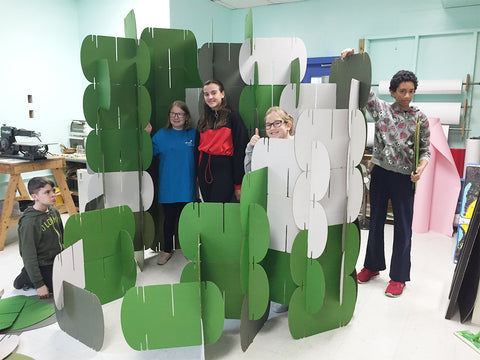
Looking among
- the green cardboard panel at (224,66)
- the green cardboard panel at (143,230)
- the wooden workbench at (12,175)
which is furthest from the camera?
the wooden workbench at (12,175)

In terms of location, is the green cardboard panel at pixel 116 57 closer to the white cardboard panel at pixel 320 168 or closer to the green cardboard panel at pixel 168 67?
the green cardboard panel at pixel 168 67

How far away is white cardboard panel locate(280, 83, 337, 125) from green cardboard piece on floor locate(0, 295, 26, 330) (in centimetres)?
200

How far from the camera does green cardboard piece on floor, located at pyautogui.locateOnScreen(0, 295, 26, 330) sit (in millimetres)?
2141

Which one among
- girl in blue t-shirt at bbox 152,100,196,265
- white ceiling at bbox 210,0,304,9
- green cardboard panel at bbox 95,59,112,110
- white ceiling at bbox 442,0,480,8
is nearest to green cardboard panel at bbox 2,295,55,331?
girl in blue t-shirt at bbox 152,100,196,265

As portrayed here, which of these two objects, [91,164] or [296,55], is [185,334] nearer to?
[91,164]

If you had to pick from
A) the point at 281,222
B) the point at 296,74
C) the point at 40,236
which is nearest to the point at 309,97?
the point at 296,74

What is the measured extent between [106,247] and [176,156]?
79 centimetres

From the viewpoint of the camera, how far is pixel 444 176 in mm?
3736

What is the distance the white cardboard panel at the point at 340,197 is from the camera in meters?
1.94

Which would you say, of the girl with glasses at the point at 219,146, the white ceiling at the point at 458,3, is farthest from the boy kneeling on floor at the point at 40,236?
the white ceiling at the point at 458,3

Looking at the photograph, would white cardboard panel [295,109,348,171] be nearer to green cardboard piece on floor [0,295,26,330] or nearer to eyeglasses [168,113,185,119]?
eyeglasses [168,113,185,119]

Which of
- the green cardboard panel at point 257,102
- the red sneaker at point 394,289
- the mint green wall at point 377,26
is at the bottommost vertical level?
the red sneaker at point 394,289

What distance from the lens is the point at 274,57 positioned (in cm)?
235

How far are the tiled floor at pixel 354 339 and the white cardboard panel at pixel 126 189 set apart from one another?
23.1 inches
